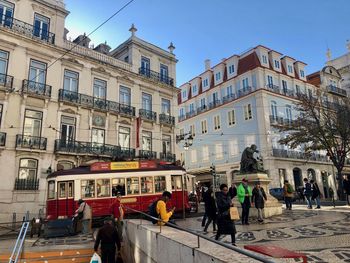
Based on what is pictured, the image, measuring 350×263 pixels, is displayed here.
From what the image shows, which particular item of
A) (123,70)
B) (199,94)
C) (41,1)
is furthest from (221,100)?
(41,1)

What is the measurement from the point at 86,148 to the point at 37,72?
6316mm

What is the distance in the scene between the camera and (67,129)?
2175cm

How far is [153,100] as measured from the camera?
27719 millimetres

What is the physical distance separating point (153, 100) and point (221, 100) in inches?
502

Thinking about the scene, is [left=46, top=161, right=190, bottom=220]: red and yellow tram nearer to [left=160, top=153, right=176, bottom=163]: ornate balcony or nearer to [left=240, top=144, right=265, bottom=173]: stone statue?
[left=240, top=144, right=265, bottom=173]: stone statue

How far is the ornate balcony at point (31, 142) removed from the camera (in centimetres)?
1883

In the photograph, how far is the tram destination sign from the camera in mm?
15883

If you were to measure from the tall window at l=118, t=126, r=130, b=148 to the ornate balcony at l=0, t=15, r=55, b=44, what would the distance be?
8511 millimetres

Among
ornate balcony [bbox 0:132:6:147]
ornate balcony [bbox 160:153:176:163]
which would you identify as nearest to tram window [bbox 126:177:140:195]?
ornate balcony [bbox 0:132:6:147]

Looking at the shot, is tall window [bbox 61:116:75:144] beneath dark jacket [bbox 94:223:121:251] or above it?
above

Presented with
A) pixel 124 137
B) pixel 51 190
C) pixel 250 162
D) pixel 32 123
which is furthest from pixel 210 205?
pixel 124 137

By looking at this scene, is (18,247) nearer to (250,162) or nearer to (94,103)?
(250,162)

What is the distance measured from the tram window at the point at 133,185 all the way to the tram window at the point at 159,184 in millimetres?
1024

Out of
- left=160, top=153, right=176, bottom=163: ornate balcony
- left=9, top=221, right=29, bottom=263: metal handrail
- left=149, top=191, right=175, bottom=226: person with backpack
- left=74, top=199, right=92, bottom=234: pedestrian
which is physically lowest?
left=9, top=221, right=29, bottom=263: metal handrail
